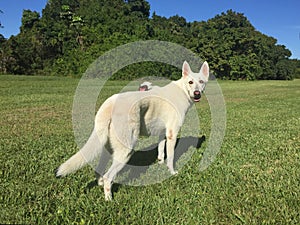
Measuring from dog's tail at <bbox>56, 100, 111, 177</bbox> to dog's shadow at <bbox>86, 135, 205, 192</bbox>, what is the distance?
811 mm

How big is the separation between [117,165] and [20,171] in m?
1.79

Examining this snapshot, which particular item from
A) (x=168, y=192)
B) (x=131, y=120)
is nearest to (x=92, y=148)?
(x=131, y=120)

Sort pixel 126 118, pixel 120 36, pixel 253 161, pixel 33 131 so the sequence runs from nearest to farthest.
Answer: pixel 126 118
pixel 253 161
pixel 33 131
pixel 120 36

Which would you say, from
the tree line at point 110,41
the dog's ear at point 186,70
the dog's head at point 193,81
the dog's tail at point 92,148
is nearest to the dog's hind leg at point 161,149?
the dog's head at point 193,81

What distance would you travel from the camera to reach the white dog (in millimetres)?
3217

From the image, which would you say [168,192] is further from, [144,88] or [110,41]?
[110,41]

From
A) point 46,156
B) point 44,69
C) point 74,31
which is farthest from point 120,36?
point 46,156

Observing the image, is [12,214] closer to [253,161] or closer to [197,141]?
[253,161]

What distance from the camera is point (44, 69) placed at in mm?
39781

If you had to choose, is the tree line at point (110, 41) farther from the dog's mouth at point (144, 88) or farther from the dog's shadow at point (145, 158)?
the dog's mouth at point (144, 88)

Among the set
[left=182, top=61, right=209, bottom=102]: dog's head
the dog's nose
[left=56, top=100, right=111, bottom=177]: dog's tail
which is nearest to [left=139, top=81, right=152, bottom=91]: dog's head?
[left=182, top=61, right=209, bottom=102]: dog's head

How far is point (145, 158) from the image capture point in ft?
17.4

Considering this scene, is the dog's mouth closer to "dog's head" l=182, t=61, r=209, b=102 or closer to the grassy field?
"dog's head" l=182, t=61, r=209, b=102

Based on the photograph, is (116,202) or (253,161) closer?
(116,202)
